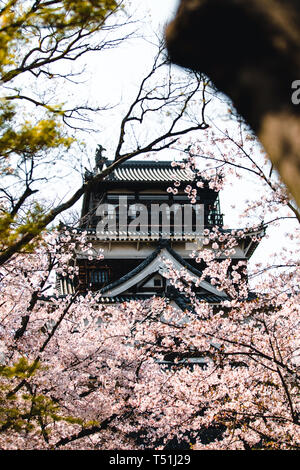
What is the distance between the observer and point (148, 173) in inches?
1120

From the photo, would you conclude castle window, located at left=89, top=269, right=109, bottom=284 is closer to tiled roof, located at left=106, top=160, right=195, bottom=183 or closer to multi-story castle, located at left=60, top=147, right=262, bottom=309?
multi-story castle, located at left=60, top=147, right=262, bottom=309

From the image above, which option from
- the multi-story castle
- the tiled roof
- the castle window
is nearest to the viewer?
the multi-story castle

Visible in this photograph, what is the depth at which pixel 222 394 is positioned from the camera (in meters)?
8.04

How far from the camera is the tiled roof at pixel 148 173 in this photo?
26.5 m

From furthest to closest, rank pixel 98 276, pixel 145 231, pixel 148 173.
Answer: pixel 148 173 < pixel 145 231 < pixel 98 276

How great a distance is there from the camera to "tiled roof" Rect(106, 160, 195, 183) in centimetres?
2645

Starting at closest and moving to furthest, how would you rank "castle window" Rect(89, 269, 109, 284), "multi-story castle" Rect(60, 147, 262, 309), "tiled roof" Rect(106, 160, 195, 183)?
"multi-story castle" Rect(60, 147, 262, 309), "castle window" Rect(89, 269, 109, 284), "tiled roof" Rect(106, 160, 195, 183)

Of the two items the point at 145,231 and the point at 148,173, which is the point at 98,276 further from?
the point at 148,173

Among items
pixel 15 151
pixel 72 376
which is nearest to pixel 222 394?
pixel 72 376

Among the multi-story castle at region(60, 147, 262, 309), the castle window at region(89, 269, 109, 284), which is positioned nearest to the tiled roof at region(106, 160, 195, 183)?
the multi-story castle at region(60, 147, 262, 309)

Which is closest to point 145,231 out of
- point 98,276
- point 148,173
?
point 98,276

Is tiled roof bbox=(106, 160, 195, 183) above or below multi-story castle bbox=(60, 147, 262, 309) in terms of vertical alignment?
above

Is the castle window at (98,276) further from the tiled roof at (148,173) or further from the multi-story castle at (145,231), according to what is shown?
the tiled roof at (148,173)
